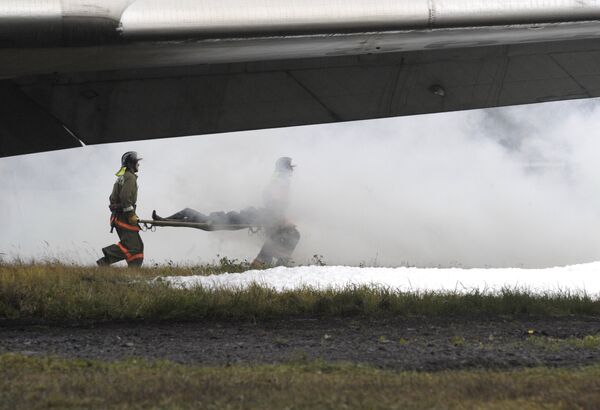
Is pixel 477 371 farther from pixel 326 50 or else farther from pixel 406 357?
pixel 326 50

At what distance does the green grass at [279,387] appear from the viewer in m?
3.66

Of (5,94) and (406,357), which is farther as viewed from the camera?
(5,94)

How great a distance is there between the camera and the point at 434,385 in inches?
163

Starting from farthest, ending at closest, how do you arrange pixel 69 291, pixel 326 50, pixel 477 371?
1. pixel 69 291
2. pixel 326 50
3. pixel 477 371

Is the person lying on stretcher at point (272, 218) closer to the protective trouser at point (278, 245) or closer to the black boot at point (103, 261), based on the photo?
the protective trouser at point (278, 245)

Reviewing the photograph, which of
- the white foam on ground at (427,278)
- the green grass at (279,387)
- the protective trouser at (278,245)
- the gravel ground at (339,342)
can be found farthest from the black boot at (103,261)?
the green grass at (279,387)

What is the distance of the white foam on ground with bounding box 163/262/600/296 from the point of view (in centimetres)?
1020

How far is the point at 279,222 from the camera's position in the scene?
1491 cm

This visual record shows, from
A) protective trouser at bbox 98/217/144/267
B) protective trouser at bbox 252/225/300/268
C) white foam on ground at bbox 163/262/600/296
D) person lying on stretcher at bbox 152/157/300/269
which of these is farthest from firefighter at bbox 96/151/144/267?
white foam on ground at bbox 163/262/600/296

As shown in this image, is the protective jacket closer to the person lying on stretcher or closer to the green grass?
the person lying on stretcher

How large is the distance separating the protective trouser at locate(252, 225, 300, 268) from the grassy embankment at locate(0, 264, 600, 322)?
19.8 ft

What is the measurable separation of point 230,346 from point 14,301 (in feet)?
7.97

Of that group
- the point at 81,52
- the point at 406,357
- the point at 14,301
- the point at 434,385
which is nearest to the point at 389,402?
the point at 434,385

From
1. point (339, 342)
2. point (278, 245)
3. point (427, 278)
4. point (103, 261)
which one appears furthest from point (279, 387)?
point (278, 245)
